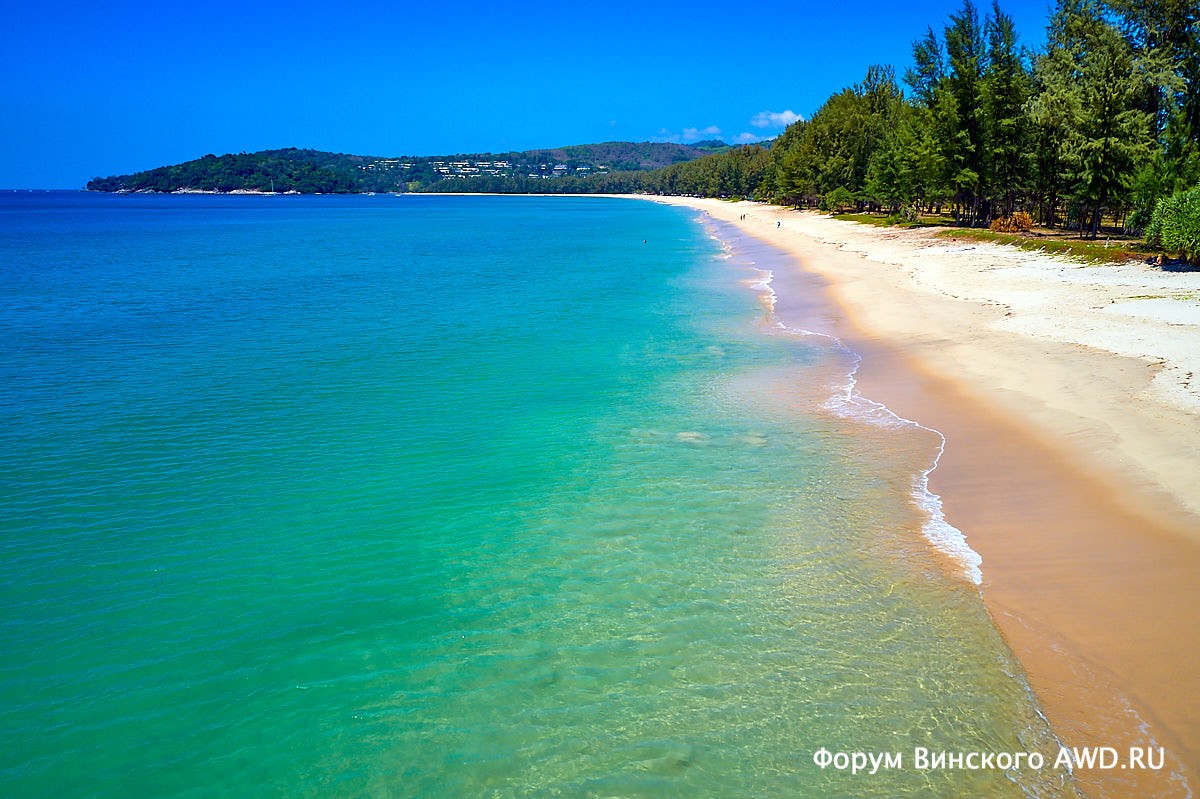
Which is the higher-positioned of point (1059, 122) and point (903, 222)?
point (1059, 122)

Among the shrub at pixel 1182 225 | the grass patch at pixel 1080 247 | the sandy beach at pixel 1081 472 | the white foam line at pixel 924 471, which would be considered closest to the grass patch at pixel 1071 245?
the grass patch at pixel 1080 247

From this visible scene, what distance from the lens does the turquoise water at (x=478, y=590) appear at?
742 centimetres

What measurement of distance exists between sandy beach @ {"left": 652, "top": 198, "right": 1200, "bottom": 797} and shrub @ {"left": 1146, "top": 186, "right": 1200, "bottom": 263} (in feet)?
4.13

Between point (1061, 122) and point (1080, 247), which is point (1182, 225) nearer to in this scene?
point (1080, 247)

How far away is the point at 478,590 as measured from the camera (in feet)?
34.2

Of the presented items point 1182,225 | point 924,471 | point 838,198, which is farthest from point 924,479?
point 838,198

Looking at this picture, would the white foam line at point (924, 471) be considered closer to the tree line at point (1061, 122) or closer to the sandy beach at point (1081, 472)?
the sandy beach at point (1081, 472)

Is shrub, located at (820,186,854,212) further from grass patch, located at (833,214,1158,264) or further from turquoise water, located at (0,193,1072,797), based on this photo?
turquoise water, located at (0,193,1072,797)

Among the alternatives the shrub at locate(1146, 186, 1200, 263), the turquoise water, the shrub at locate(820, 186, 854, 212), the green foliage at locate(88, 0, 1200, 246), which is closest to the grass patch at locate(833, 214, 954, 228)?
the green foliage at locate(88, 0, 1200, 246)

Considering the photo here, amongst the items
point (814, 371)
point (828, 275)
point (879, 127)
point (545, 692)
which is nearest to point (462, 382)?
point (814, 371)

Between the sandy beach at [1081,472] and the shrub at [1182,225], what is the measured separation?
1.26 meters

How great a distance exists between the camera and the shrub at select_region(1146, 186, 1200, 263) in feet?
93.5

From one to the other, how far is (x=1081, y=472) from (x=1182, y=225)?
23.2 m

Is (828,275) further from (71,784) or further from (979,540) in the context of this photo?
(71,784)
